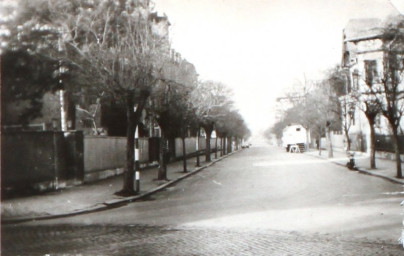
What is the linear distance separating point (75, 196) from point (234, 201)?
17.8 ft

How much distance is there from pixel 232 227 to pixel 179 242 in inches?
71.3

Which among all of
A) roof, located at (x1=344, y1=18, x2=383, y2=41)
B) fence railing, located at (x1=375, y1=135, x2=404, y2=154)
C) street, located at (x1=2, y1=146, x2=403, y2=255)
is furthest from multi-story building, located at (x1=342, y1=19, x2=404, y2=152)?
street, located at (x1=2, y1=146, x2=403, y2=255)

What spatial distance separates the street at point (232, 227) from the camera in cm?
818

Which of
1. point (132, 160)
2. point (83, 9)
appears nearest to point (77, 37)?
point (83, 9)

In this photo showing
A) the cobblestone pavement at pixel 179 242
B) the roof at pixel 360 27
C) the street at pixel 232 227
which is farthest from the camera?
the roof at pixel 360 27

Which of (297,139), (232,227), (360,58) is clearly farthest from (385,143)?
(297,139)

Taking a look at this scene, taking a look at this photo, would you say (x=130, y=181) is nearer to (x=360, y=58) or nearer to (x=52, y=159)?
(x=52, y=159)

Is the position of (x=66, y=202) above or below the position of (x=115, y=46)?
below

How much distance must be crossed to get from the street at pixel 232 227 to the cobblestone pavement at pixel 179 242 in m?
0.02

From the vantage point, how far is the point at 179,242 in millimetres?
8727

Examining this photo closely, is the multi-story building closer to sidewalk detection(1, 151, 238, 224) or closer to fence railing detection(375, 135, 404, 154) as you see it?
fence railing detection(375, 135, 404, 154)

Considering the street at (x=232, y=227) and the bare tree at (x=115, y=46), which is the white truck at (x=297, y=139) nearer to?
the bare tree at (x=115, y=46)

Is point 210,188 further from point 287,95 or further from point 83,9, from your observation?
point 287,95

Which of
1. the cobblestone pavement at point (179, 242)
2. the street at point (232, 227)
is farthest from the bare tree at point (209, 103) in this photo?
the cobblestone pavement at point (179, 242)
